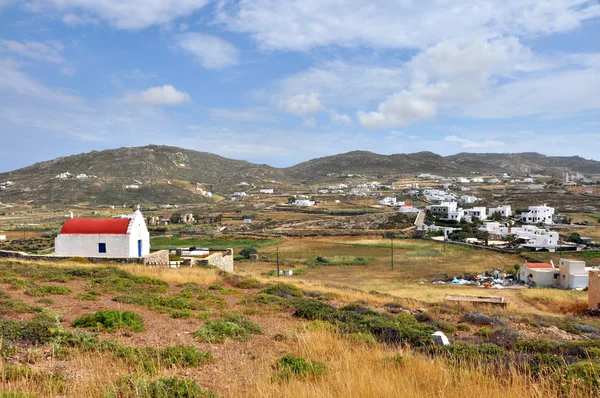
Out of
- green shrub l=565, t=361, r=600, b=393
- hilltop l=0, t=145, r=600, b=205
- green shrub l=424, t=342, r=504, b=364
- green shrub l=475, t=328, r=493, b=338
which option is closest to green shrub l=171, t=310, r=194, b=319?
green shrub l=424, t=342, r=504, b=364

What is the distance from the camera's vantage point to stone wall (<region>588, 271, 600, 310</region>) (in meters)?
19.7

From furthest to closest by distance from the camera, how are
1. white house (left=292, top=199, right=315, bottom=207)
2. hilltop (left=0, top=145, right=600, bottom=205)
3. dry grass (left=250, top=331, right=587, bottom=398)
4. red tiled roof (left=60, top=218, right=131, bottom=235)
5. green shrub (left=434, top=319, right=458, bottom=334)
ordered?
hilltop (left=0, top=145, right=600, bottom=205) → white house (left=292, top=199, right=315, bottom=207) → red tiled roof (left=60, top=218, right=131, bottom=235) → green shrub (left=434, top=319, right=458, bottom=334) → dry grass (left=250, top=331, right=587, bottom=398)

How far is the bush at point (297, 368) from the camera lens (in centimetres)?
445

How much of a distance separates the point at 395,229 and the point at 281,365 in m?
66.3

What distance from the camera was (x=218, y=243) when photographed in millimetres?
55500

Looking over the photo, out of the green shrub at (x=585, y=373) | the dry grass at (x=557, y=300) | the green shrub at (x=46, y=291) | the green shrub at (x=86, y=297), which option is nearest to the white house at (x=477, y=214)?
the dry grass at (x=557, y=300)

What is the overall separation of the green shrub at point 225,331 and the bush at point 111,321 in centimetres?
134

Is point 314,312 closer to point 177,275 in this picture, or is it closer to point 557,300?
point 177,275

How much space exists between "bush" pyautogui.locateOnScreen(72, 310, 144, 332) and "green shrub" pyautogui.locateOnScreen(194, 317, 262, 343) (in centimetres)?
134

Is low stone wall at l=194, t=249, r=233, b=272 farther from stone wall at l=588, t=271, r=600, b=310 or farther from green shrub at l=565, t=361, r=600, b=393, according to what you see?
green shrub at l=565, t=361, r=600, b=393

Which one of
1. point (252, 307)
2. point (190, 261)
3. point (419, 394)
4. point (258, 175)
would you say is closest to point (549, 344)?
point (419, 394)

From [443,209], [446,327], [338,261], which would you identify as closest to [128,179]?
[443,209]

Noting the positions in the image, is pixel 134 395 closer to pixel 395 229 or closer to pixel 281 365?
pixel 281 365

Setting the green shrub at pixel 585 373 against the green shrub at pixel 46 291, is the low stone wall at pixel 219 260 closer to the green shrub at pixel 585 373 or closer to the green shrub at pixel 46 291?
the green shrub at pixel 46 291
